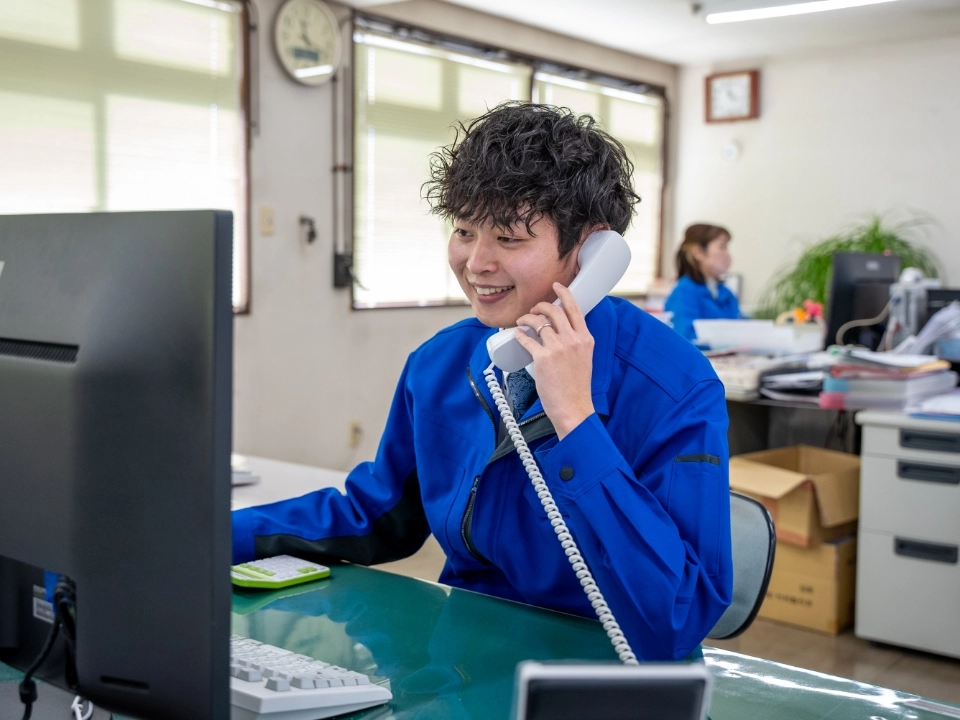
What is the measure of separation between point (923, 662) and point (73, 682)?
2.89 m

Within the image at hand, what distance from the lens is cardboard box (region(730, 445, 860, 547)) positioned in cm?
310

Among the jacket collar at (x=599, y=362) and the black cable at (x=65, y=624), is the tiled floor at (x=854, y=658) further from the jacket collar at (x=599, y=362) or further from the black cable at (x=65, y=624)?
the black cable at (x=65, y=624)

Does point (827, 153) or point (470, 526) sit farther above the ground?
point (827, 153)

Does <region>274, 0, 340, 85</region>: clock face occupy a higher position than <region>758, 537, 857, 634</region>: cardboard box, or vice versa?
<region>274, 0, 340, 85</region>: clock face

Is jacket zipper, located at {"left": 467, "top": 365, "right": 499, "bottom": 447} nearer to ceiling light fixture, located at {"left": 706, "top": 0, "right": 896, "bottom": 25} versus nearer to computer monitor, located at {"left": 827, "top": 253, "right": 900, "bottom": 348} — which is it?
computer monitor, located at {"left": 827, "top": 253, "right": 900, "bottom": 348}

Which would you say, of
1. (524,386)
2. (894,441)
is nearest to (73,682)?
(524,386)

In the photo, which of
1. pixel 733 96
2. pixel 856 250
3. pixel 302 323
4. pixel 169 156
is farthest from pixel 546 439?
pixel 733 96

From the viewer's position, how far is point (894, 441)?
2.99m

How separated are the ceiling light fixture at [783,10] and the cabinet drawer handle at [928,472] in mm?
3292

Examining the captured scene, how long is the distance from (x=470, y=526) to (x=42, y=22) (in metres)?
3.17

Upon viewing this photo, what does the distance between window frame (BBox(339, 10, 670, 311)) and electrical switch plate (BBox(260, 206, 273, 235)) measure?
0.47 meters

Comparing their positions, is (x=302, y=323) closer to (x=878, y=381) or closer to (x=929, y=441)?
(x=878, y=381)

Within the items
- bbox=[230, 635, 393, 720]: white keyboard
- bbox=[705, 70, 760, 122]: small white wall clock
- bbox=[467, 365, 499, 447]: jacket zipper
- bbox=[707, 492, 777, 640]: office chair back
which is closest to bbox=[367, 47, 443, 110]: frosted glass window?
bbox=[705, 70, 760, 122]: small white wall clock

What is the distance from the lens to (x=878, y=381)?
3.11 meters
